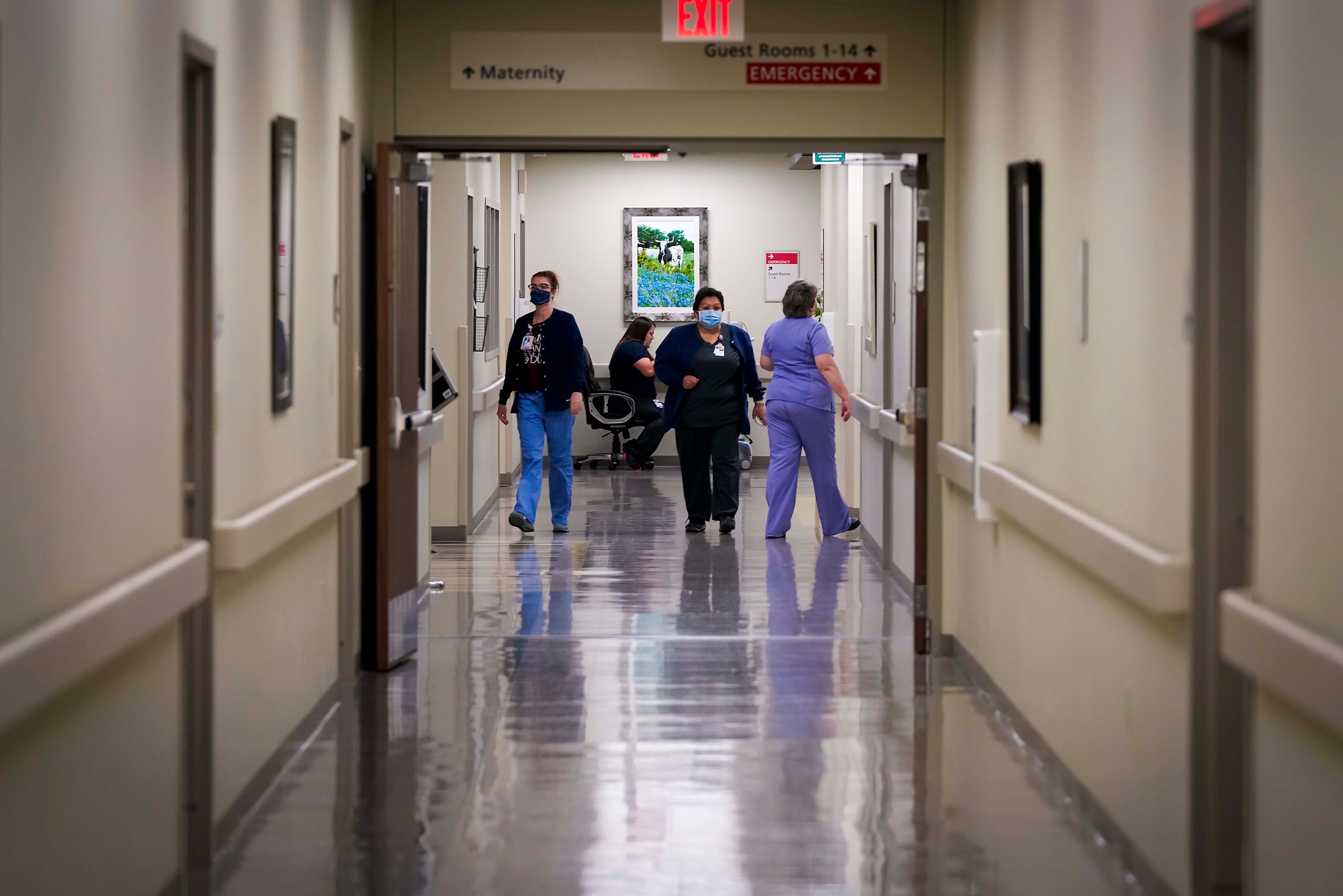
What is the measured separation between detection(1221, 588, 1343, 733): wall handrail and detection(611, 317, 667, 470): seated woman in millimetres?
10873

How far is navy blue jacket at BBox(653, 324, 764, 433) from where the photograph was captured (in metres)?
10.3

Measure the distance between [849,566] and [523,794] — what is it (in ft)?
15.3

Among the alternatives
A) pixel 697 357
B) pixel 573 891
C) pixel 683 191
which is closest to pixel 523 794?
pixel 573 891

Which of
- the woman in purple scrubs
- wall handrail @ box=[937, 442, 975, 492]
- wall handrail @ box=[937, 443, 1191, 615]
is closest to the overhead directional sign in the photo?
wall handrail @ box=[937, 442, 975, 492]

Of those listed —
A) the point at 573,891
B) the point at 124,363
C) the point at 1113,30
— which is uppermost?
the point at 1113,30

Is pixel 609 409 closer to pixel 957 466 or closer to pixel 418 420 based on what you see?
pixel 418 420

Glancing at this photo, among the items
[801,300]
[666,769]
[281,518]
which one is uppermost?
[801,300]

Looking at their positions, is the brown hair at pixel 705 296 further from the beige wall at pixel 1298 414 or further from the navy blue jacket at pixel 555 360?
the beige wall at pixel 1298 414

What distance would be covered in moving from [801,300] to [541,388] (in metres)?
1.76

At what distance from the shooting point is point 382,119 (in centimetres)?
636

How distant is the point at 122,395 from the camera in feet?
10.7

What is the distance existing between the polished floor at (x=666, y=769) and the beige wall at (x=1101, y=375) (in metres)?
0.28

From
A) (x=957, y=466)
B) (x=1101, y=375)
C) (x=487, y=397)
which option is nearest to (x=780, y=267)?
(x=487, y=397)

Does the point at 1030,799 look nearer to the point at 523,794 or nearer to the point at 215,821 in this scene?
the point at 523,794
